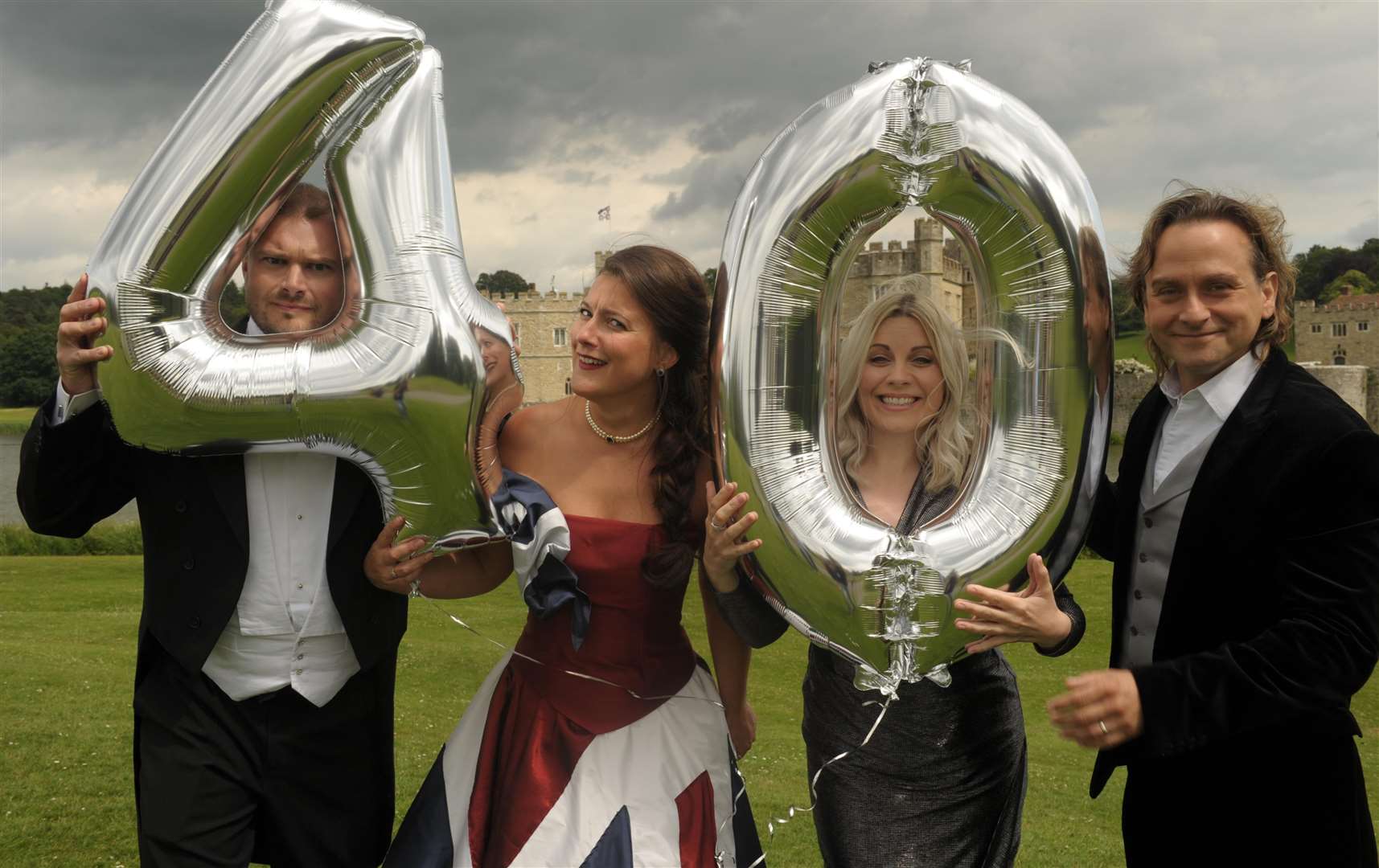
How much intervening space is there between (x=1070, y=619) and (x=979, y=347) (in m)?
0.65

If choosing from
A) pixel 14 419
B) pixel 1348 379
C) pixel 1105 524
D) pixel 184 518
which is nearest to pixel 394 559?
pixel 184 518

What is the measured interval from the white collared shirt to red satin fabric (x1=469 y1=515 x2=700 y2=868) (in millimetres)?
1189

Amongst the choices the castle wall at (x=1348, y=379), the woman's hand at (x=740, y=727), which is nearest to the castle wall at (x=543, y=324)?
the castle wall at (x=1348, y=379)

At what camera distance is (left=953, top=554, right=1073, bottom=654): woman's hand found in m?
2.43

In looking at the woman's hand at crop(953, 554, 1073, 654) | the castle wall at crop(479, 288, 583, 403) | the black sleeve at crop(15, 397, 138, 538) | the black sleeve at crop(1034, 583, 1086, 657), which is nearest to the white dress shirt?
the black sleeve at crop(15, 397, 138, 538)

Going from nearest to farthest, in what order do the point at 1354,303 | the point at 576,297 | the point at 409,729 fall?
the point at 409,729 → the point at 1354,303 → the point at 576,297

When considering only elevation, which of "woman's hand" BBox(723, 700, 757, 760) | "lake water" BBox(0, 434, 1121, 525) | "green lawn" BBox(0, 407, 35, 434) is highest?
"woman's hand" BBox(723, 700, 757, 760)

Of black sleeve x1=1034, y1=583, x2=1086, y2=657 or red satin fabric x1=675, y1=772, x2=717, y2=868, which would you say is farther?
red satin fabric x1=675, y1=772, x2=717, y2=868

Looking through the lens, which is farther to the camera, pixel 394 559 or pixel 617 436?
pixel 617 436

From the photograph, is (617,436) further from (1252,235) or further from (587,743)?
(1252,235)

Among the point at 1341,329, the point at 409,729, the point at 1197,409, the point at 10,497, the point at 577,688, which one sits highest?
the point at 1341,329

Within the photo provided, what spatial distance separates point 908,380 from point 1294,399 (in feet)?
2.70

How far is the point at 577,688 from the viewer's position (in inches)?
112

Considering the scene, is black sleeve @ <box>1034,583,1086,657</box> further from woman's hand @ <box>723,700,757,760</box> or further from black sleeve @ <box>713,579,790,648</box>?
woman's hand @ <box>723,700,757,760</box>
